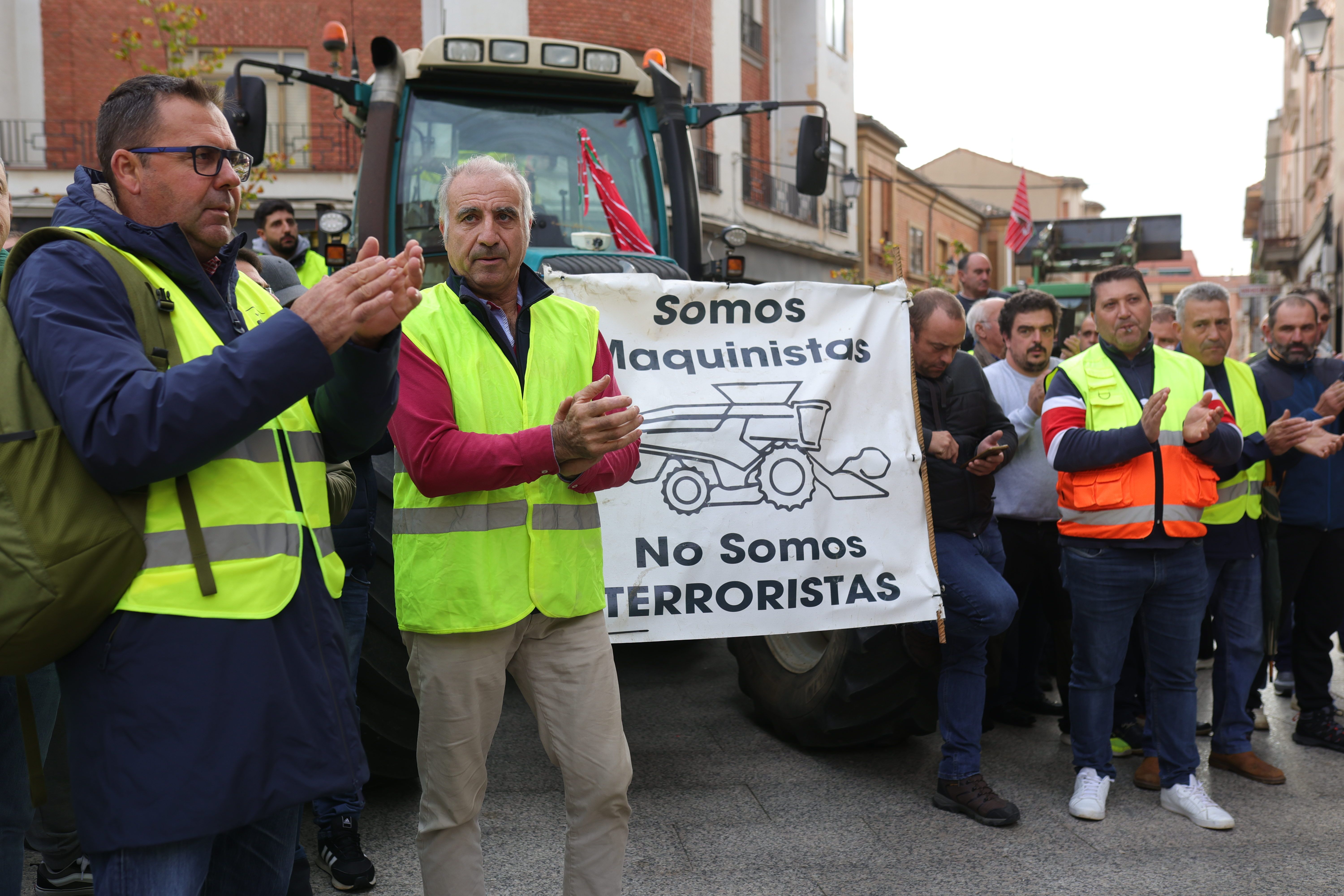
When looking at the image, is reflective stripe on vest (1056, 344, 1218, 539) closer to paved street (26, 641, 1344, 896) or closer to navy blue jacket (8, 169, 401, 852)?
paved street (26, 641, 1344, 896)

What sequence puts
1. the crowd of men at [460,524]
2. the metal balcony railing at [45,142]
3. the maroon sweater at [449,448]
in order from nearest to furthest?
the crowd of men at [460,524], the maroon sweater at [449,448], the metal balcony railing at [45,142]

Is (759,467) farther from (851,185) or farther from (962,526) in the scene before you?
(851,185)

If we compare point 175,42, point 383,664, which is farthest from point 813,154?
point 175,42

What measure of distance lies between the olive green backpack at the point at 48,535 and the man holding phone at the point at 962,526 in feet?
9.50

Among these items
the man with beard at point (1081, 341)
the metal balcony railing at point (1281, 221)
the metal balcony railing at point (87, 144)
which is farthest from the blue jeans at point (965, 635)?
the metal balcony railing at point (1281, 221)

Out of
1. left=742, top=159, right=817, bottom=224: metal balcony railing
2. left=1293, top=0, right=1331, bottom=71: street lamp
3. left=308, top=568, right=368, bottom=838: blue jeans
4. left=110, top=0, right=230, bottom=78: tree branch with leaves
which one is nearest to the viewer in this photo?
left=308, top=568, right=368, bottom=838: blue jeans

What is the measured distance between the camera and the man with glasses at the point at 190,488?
5.57ft

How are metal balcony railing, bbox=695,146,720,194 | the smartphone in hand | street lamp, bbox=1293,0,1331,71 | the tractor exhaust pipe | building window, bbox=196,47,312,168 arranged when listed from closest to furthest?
1. the smartphone in hand
2. the tractor exhaust pipe
3. street lamp, bbox=1293,0,1331,71
4. building window, bbox=196,47,312,168
5. metal balcony railing, bbox=695,146,720,194

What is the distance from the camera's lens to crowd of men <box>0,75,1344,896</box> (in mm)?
1751

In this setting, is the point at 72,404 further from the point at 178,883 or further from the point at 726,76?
the point at 726,76

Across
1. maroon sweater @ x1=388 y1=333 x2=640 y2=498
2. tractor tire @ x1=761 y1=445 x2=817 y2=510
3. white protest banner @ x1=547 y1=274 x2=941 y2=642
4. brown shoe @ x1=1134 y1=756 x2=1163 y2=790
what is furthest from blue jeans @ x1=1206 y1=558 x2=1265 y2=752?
maroon sweater @ x1=388 y1=333 x2=640 y2=498

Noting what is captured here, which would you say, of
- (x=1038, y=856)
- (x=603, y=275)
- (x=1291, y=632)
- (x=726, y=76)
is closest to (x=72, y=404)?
(x=603, y=275)

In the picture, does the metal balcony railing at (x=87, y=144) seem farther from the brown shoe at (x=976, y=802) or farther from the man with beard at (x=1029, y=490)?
the brown shoe at (x=976, y=802)

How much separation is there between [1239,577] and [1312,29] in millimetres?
10434
